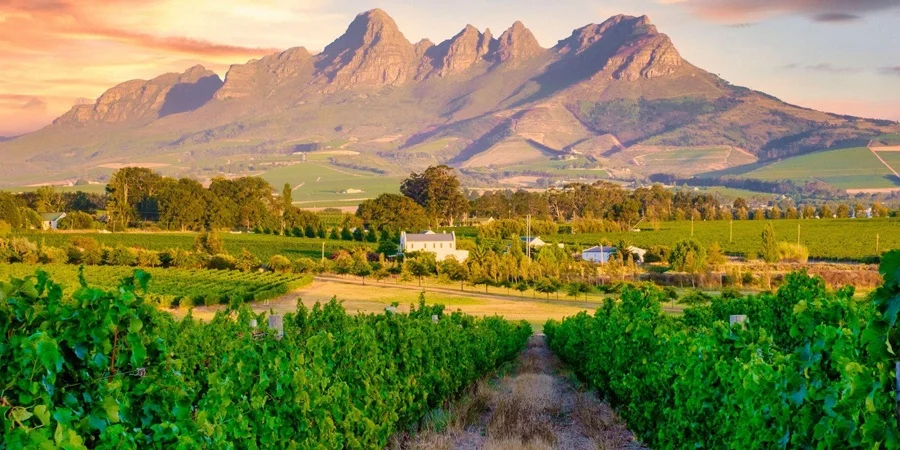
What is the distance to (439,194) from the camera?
A: 126875mm

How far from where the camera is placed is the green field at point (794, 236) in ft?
297

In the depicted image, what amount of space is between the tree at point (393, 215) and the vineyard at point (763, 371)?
90.5 m

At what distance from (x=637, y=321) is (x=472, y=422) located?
315 cm

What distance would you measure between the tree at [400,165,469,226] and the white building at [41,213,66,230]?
45983 mm

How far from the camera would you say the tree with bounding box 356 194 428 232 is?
349 ft

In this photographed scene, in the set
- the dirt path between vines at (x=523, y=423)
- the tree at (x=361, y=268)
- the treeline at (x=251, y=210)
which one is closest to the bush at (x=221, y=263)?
the tree at (x=361, y=268)

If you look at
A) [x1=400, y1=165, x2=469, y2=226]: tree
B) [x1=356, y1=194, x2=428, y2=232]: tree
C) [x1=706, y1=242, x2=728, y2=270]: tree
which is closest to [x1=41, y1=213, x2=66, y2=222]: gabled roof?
[x1=356, y1=194, x2=428, y2=232]: tree

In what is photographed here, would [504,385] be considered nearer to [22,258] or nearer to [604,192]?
[22,258]

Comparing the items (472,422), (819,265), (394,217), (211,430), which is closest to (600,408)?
(472,422)

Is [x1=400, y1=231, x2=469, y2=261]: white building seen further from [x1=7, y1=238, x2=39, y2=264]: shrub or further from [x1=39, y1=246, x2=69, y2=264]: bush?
[x1=7, y1=238, x2=39, y2=264]: shrub

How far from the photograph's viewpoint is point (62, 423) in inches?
151

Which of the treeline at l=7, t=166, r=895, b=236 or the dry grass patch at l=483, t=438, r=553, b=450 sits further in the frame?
the treeline at l=7, t=166, r=895, b=236

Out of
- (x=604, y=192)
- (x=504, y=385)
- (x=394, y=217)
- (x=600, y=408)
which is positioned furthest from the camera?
(x=604, y=192)

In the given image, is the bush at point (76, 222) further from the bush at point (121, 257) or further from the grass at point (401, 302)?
the grass at point (401, 302)
